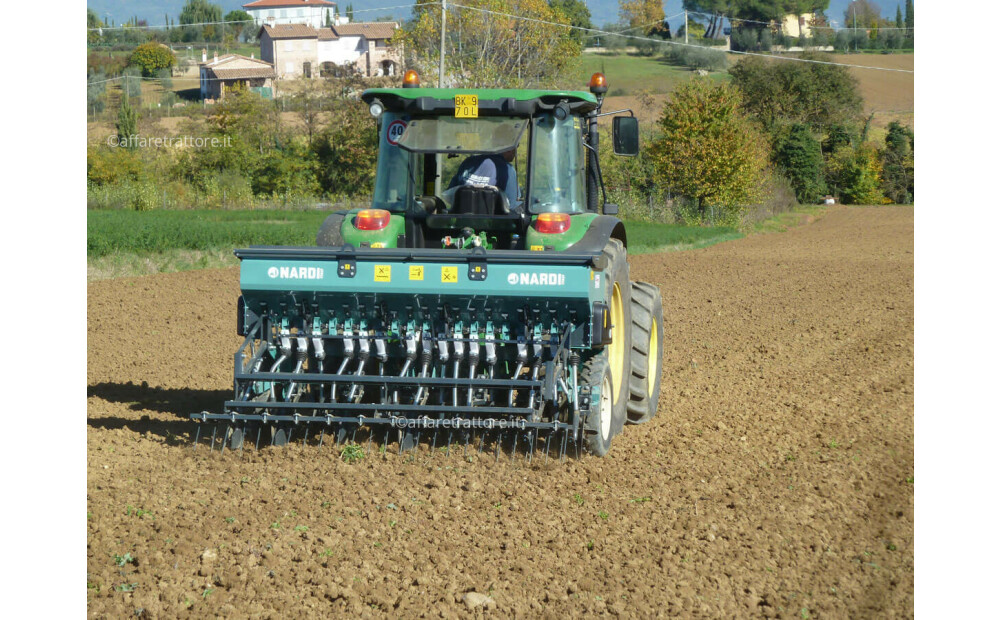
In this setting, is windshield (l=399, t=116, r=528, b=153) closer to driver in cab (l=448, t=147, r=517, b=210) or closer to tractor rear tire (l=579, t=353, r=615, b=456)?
driver in cab (l=448, t=147, r=517, b=210)

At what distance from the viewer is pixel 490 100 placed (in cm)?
723

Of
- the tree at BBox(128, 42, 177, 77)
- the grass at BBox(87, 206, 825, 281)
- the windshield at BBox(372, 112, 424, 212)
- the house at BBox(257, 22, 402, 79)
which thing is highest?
the house at BBox(257, 22, 402, 79)

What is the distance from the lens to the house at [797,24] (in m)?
106

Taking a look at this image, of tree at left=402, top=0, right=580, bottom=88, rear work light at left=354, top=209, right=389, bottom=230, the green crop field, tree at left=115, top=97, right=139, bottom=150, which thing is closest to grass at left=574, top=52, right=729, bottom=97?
tree at left=402, top=0, right=580, bottom=88

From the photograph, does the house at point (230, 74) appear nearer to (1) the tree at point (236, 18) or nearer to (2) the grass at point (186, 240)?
(1) the tree at point (236, 18)

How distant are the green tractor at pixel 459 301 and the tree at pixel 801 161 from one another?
52.1m

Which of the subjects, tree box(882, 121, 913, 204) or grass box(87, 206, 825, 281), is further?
tree box(882, 121, 913, 204)

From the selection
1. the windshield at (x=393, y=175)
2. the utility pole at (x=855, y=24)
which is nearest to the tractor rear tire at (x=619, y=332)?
the windshield at (x=393, y=175)

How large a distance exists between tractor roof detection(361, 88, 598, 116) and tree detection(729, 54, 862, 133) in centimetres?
6157

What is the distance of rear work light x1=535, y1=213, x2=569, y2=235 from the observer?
699 centimetres

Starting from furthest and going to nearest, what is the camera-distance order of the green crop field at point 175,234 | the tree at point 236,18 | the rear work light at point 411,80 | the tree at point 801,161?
1. the tree at point 236,18
2. the tree at point 801,161
3. the green crop field at point 175,234
4. the rear work light at point 411,80

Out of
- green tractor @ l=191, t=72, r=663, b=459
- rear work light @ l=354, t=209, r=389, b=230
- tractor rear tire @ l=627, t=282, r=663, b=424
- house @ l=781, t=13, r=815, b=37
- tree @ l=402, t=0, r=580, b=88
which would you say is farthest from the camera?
house @ l=781, t=13, r=815, b=37

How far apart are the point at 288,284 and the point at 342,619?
9.25ft

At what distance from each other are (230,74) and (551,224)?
69.2m
